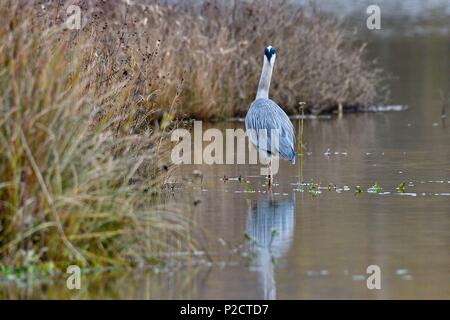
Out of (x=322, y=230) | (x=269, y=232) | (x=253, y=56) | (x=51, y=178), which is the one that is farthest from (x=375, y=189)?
(x=253, y=56)

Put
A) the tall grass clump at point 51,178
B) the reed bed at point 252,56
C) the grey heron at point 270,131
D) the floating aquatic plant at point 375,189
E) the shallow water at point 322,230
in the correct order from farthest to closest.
Answer: the reed bed at point 252,56
the grey heron at point 270,131
the floating aquatic plant at point 375,189
the tall grass clump at point 51,178
the shallow water at point 322,230

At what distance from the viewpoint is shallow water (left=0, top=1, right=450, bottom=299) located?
28.1ft

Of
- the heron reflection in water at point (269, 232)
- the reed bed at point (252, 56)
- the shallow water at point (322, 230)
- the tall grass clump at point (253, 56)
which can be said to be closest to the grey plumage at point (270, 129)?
the shallow water at point (322, 230)

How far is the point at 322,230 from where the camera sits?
11102 mm

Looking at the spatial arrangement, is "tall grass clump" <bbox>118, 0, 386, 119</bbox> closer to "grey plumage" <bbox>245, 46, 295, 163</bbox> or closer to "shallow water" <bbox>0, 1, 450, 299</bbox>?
"shallow water" <bbox>0, 1, 450, 299</bbox>

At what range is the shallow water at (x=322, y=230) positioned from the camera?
8570 mm

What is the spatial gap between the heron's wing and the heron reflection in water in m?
1.22

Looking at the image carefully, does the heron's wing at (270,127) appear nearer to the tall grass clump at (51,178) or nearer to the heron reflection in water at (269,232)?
the heron reflection in water at (269,232)

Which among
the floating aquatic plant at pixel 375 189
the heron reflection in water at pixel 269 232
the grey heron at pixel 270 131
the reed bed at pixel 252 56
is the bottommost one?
the heron reflection in water at pixel 269 232

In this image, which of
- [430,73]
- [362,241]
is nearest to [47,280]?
[362,241]

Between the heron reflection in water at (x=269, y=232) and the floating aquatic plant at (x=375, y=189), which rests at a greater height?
the floating aquatic plant at (x=375, y=189)

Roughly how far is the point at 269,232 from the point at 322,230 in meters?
0.44

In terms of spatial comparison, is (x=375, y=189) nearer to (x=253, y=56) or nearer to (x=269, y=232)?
(x=269, y=232)
